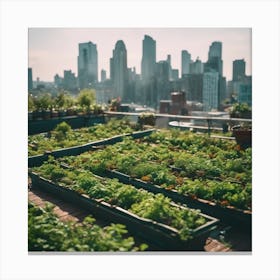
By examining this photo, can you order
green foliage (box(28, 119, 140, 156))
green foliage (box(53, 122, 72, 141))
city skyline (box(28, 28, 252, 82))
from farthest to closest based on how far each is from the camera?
green foliage (box(53, 122, 72, 141))
green foliage (box(28, 119, 140, 156))
city skyline (box(28, 28, 252, 82))

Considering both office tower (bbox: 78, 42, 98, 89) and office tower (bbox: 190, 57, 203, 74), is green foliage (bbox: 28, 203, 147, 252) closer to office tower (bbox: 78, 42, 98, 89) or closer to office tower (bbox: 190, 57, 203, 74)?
office tower (bbox: 78, 42, 98, 89)

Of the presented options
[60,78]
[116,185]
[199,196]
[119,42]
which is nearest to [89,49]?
[119,42]

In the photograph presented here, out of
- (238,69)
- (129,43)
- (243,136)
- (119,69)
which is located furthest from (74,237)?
(243,136)

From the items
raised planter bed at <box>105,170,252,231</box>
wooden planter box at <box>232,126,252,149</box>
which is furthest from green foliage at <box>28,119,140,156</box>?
wooden planter box at <box>232,126,252,149</box>

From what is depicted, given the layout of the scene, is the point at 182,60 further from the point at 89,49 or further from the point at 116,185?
the point at 116,185

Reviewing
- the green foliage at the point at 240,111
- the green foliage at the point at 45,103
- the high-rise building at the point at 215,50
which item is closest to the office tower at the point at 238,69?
the high-rise building at the point at 215,50

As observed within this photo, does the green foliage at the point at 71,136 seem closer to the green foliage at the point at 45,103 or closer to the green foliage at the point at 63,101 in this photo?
the green foliage at the point at 45,103
